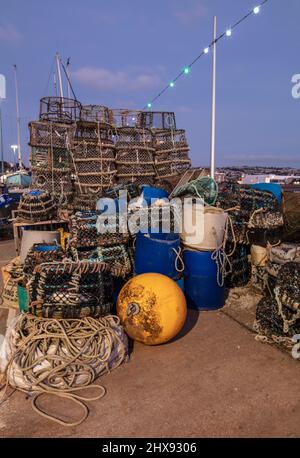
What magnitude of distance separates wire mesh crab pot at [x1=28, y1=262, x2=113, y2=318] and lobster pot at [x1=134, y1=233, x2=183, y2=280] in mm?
967

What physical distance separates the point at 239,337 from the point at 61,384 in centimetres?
199

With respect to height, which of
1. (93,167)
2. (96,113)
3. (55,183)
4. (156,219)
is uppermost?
(96,113)

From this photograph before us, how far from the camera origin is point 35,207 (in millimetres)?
6707

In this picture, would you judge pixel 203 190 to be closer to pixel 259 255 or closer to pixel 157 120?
pixel 259 255

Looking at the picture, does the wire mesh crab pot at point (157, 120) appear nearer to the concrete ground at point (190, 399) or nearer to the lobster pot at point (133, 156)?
the lobster pot at point (133, 156)

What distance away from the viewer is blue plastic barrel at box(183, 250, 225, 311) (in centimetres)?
450

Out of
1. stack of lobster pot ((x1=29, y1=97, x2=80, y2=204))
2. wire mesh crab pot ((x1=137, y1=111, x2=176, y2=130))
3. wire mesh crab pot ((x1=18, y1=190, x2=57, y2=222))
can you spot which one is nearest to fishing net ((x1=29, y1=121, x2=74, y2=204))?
stack of lobster pot ((x1=29, y1=97, x2=80, y2=204))

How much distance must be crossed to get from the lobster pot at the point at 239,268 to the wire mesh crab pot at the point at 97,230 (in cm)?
181

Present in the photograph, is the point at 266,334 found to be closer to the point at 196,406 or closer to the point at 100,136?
the point at 196,406

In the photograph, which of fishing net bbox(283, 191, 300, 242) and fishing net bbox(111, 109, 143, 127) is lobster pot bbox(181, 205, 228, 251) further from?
fishing net bbox(111, 109, 143, 127)

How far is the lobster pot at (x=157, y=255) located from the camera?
422cm

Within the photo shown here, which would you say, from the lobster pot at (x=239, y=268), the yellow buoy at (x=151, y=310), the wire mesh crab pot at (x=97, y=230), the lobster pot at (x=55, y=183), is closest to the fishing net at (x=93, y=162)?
the lobster pot at (x=55, y=183)

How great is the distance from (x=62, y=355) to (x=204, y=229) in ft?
7.83

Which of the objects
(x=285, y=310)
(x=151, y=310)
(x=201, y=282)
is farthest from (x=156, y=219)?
(x=285, y=310)
